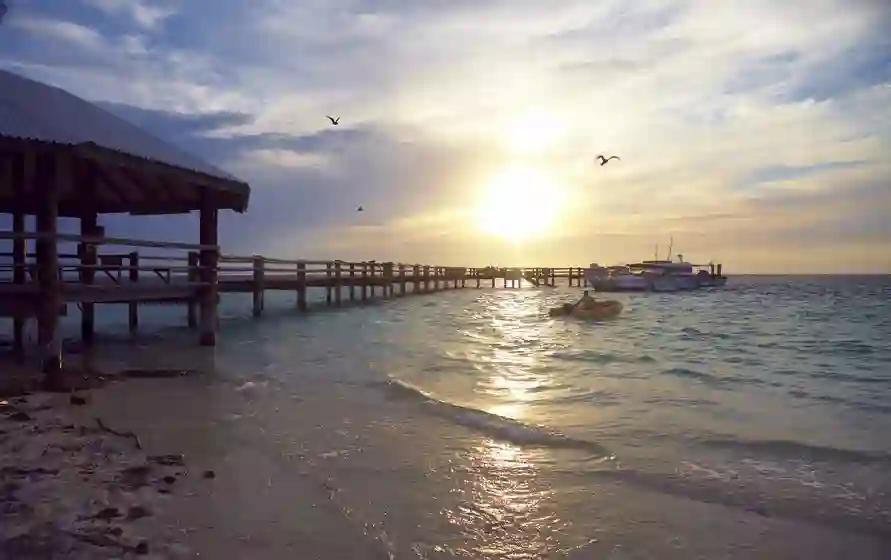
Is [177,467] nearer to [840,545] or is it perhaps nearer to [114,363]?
[840,545]

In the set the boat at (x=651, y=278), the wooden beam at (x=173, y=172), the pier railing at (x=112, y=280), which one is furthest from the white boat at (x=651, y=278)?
the wooden beam at (x=173, y=172)

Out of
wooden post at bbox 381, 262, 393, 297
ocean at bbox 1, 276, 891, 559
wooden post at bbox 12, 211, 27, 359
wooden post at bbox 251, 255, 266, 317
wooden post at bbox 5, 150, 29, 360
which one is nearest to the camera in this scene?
ocean at bbox 1, 276, 891, 559

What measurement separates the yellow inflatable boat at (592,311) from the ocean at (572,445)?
1105cm

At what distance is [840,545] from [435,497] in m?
2.75

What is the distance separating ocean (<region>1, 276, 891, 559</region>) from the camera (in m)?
4.55

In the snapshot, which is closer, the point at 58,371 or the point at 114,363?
the point at 58,371

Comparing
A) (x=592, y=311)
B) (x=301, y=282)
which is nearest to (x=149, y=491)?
(x=301, y=282)

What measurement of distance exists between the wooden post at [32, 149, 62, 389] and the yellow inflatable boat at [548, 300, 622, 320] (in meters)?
20.1

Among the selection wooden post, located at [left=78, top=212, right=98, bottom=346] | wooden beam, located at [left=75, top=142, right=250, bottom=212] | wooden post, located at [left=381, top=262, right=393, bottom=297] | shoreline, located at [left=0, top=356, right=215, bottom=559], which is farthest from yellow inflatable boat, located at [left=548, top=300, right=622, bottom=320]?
shoreline, located at [left=0, top=356, right=215, bottom=559]

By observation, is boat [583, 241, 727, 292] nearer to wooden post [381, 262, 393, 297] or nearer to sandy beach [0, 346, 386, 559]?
wooden post [381, 262, 393, 297]

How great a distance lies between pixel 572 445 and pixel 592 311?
2036 centimetres

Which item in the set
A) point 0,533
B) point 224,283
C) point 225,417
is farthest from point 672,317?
point 0,533

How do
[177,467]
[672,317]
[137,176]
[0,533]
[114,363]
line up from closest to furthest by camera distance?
[0,533] < [177,467] < [114,363] < [137,176] < [672,317]

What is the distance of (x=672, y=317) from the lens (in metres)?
28.4
